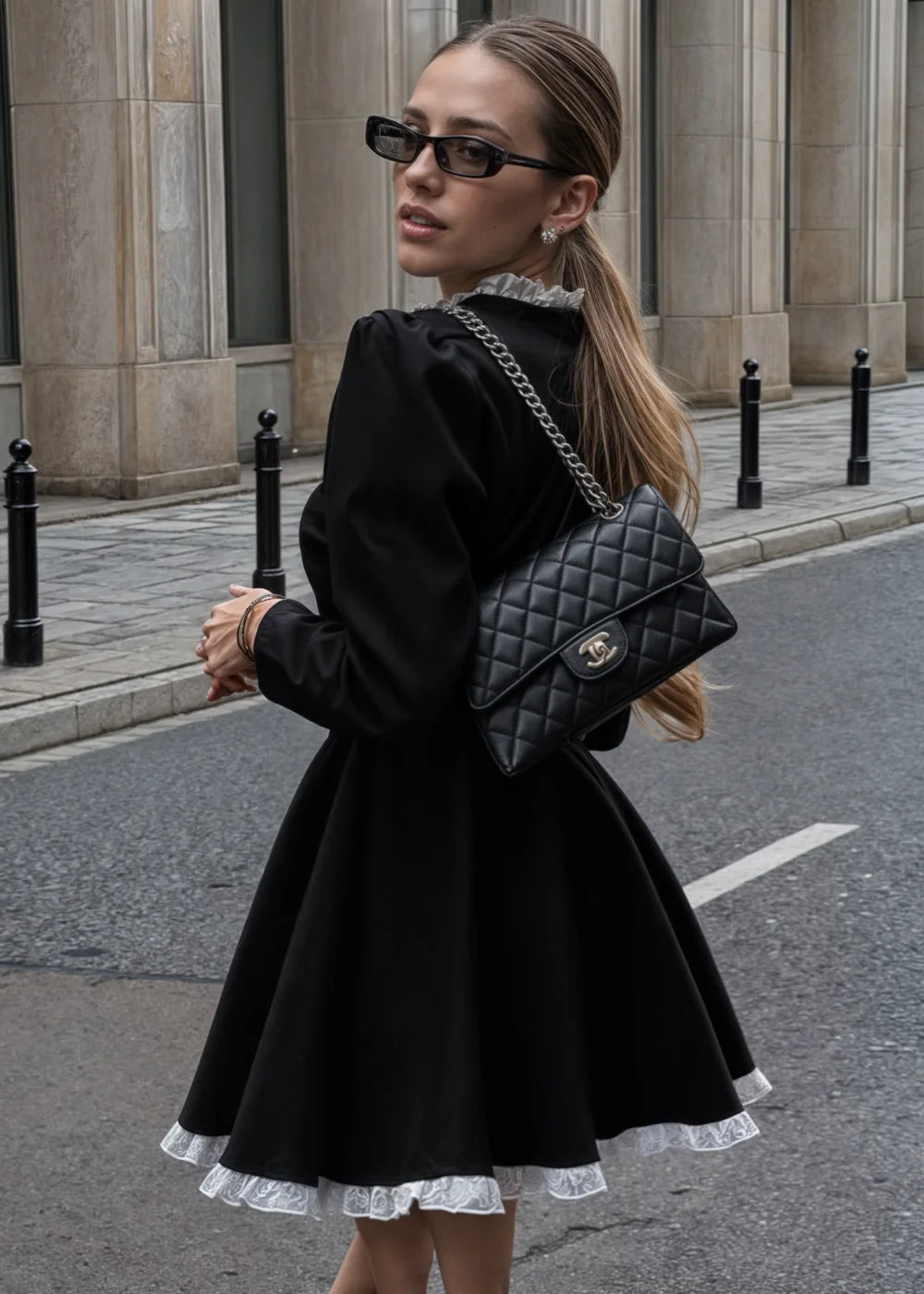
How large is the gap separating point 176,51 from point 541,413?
1337cm

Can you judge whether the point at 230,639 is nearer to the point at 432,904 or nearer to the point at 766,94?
the point at 432,904

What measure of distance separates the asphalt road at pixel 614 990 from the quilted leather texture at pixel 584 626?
1.19ft

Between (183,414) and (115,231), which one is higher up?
(115,231)

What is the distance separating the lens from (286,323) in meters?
18.4

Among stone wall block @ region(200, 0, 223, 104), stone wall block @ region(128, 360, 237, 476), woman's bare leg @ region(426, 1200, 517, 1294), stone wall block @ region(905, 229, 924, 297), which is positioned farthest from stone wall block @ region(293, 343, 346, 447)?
woman's bare leg @ region(426, 1200, 517, 1294)

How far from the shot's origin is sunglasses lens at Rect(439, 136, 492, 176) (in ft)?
8.11

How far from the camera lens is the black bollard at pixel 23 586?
345 inches

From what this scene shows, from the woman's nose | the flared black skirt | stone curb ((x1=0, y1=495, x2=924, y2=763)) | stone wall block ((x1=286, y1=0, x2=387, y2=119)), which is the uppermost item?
stone wall block ((x1=286, y1=0, x2=387, y2=119))

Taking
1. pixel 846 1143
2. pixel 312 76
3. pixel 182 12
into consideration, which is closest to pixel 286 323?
pixel 312 76

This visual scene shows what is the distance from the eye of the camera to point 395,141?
255cm

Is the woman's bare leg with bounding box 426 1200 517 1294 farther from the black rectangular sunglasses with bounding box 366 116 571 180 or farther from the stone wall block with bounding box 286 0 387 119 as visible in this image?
the stone wall block with bounding box 286 0 387 119

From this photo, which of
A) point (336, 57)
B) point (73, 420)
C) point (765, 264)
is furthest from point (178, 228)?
point (765, 264)

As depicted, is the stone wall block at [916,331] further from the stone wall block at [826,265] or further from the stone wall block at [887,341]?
the stone wall block at [826,265]

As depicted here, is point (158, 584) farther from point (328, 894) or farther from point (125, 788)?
point (328, 894)
